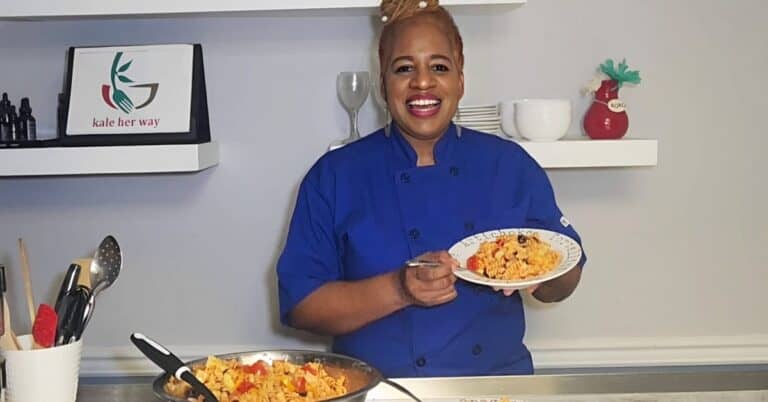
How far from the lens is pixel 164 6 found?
1.99 m

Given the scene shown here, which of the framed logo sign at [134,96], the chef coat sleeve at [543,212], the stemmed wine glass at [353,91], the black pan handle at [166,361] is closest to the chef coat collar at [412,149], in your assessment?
the chef coat sleeve at [543,212]

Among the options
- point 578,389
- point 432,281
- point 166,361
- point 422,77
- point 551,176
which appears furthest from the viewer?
point 551,176

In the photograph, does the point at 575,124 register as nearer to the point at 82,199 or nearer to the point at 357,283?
the point at 357,283

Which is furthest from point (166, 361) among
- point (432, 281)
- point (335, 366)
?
point (432, 281)

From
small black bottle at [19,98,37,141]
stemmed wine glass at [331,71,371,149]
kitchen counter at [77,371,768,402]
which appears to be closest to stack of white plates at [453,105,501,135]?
stemmed wine glass at [331,71,371,149]

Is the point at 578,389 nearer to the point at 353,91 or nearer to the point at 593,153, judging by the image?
the point at 593,153

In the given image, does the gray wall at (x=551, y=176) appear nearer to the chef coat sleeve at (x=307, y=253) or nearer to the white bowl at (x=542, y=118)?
the white bowl at (x=542, y=118)

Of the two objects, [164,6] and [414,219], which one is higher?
[164,6]

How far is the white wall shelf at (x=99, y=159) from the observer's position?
2.02 m

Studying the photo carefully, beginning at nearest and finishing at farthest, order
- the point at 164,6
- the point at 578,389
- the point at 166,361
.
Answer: the point at 166,361
the point at 578,389
the point at 164,6

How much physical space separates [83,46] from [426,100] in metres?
0.94

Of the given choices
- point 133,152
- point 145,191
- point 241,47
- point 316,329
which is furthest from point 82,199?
point 316,329

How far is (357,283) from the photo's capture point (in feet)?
5.66

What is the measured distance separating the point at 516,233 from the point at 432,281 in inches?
7.4
